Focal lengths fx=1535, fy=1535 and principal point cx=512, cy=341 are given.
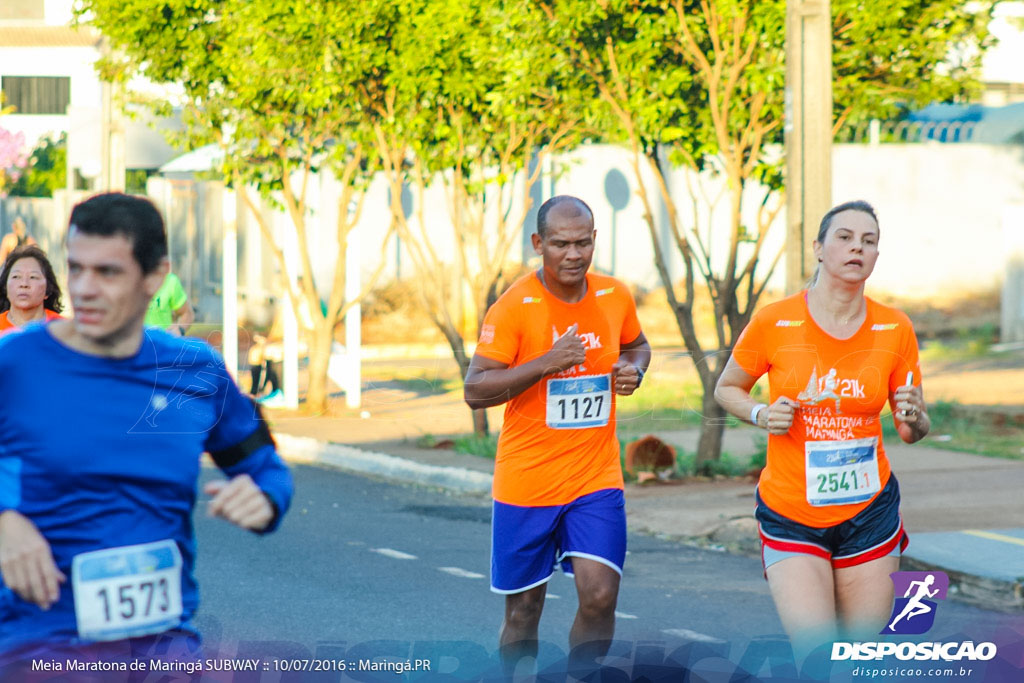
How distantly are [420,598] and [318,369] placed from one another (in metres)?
8.90

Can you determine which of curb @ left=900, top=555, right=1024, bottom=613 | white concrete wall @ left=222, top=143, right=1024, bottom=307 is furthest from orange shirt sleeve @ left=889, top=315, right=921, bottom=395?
white concrete wall @ left=222, top=143, right=1024, bottom=307

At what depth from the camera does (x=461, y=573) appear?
863 cm

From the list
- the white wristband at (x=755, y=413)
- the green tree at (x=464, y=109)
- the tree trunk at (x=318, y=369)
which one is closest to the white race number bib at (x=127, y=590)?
the white wristband at (x=755, y=413)

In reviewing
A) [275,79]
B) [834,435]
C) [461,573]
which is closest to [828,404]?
[834,435]

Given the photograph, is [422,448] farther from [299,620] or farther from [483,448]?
[299,620]

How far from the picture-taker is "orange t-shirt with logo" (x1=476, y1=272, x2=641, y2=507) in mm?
5547

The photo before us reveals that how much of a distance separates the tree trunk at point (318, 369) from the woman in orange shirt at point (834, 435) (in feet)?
38.1

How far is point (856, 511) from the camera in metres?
4.91

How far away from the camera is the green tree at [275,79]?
45.2 feet

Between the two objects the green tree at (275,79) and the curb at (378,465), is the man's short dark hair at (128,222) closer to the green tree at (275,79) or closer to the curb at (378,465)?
the curb at (378,465)

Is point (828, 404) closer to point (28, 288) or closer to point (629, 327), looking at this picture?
point (629, 327)

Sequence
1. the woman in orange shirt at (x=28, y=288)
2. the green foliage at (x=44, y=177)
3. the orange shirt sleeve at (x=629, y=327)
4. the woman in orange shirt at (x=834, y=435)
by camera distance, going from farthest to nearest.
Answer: the green foliage at (x=44, y=177) < the woman in orange shirt at (x=28, y=288) < the orange shirt sleeve at (x=629, y=327) < the woman in orange shirt at (x=834, y=435)

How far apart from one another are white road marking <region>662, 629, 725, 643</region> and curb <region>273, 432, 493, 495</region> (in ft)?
15.4

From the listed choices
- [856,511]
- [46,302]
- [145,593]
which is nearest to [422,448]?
[46,302]
